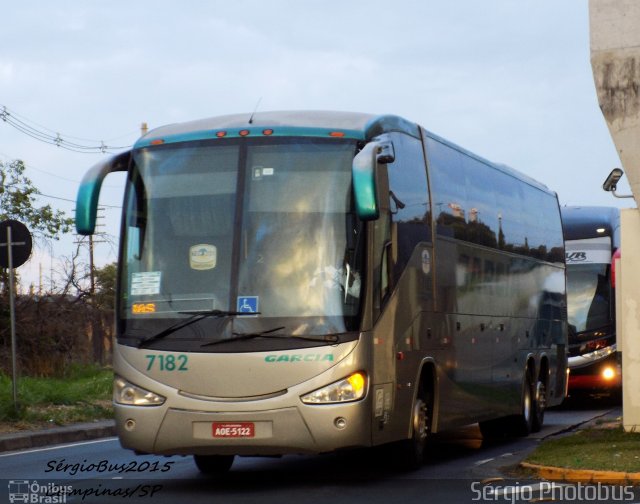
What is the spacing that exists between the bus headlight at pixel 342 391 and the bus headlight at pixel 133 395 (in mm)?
1392

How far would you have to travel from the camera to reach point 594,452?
46.5 feet

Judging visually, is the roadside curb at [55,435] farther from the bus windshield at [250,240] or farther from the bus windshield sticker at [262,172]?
the bus windshield sticker at [262,172]

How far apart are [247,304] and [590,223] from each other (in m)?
16.7

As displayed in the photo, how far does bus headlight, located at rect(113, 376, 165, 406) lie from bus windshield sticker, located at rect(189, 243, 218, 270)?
1233 mm

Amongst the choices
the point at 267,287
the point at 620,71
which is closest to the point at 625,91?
the point at 620,71

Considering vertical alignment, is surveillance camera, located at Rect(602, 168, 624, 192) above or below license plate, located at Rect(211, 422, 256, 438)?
above

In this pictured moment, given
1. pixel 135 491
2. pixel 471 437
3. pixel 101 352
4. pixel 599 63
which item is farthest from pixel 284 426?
pixel 101 352

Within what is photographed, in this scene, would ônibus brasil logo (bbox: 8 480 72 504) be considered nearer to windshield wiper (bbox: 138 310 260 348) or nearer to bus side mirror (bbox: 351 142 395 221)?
windshield wiper (bbox: 138 310 260 348)

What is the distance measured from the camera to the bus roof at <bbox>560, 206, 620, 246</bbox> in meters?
27.3

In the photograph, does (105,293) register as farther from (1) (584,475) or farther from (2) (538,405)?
(1) (584,475)

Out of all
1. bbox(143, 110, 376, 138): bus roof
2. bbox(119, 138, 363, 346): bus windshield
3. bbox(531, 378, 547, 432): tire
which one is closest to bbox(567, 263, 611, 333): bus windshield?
bbox(531, 378, 547, 432): tire

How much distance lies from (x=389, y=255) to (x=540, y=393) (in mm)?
8718

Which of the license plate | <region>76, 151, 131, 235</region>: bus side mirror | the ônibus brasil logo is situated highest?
<region>76, 151, 131, 235</region>: bus side mirror

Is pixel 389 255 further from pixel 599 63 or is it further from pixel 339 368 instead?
pixel 599 63
